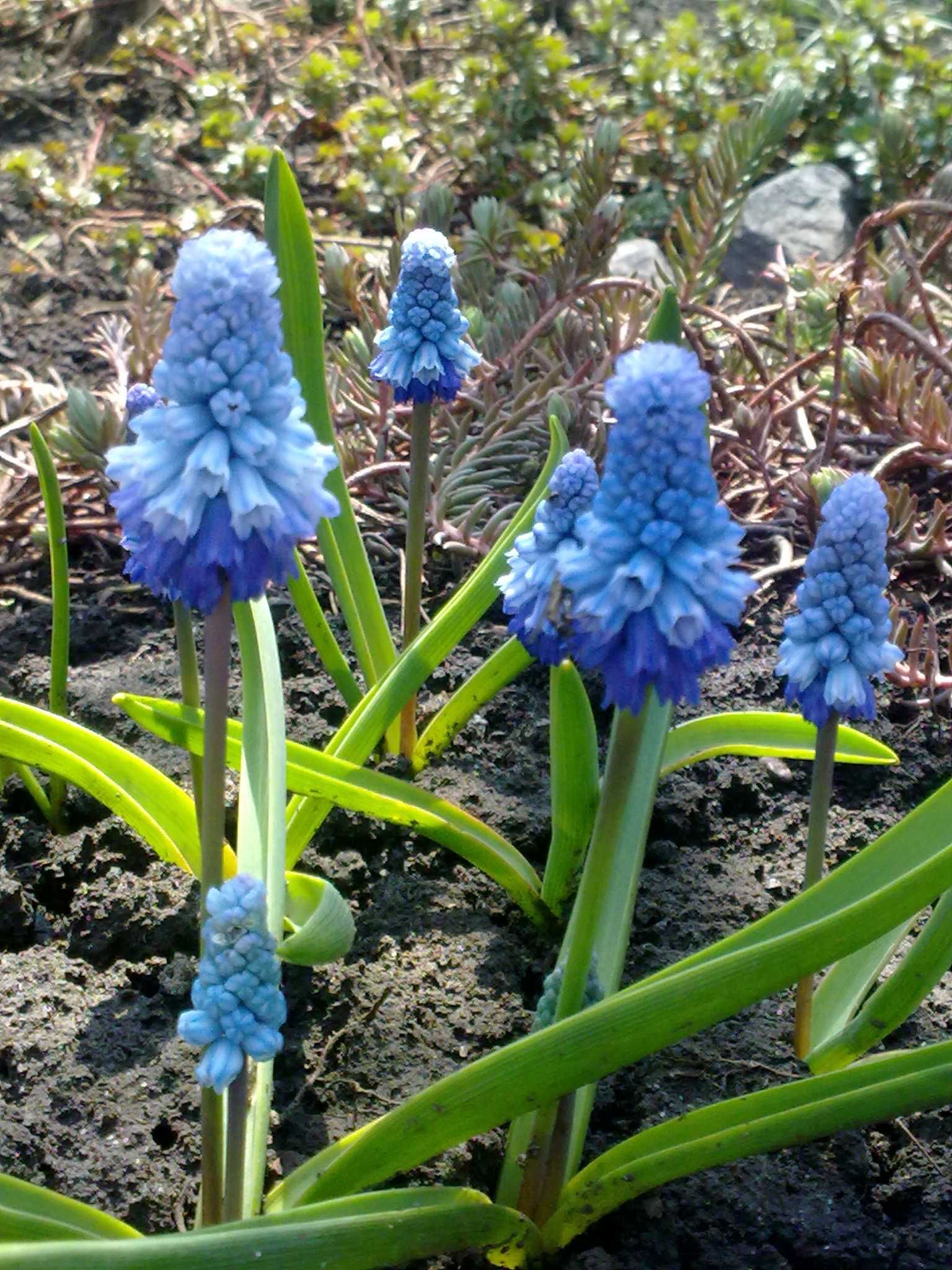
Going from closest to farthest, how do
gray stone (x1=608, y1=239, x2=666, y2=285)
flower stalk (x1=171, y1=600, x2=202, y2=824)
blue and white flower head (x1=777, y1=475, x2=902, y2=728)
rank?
blue and white flower head (x1=777, y1=475, x2=902, y2=728)
flower stalk (x1=171, y1=600, x2=202, y2=824)
gray stone (x1=608, y1=239, x2=666, y2=285)

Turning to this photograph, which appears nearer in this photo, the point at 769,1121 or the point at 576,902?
the point at 769,1121

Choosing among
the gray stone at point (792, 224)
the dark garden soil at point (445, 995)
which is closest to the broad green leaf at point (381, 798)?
the dark garden soil at point (445, 995)

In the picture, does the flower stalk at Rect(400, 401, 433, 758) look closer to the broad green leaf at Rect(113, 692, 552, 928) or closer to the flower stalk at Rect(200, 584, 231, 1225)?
the broad green leaf at Rect(113, 692, 552, 928)

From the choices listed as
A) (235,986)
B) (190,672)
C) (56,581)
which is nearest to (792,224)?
(56,581)

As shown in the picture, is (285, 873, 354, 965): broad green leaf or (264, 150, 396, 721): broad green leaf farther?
(264, 150, 396, 721): broad green leaf

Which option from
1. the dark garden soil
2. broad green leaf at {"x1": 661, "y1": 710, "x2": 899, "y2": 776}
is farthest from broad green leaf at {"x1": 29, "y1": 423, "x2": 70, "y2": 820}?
broad green leaf at {"x1": 661, "y1": 710, "x2": 899, "y2": 776}

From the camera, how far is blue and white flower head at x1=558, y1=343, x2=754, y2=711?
1223 millimetres

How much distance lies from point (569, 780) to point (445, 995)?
39 centimetres

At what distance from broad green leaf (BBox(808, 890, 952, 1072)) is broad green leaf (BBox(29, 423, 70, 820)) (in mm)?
1415

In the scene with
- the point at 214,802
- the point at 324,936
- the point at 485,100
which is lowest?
the point at 324,936

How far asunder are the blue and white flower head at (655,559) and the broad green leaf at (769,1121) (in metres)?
0.50

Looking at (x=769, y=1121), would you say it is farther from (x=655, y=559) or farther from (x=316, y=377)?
(x=316, y=377)

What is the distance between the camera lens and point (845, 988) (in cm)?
198

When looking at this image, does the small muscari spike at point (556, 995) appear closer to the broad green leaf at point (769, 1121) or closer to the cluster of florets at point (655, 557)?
the broad green leaf at point (769, 1121)
